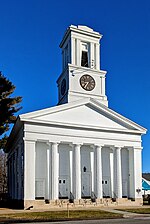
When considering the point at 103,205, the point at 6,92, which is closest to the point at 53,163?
the point at 103,205

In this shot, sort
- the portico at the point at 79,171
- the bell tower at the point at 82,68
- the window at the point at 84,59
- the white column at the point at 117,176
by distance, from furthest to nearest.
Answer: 1. the window at the point at 84,59
2. the bell tower at the point at 82,68
3. the white column at the point at 117,176
4. the portico at the point at 79,171

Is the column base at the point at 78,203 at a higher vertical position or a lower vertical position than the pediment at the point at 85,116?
lower

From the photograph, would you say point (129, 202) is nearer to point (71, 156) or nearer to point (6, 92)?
point (71, 156)

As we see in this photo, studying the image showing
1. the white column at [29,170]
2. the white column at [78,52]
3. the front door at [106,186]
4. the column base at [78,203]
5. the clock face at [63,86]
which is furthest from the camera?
the clock face at [63,86]

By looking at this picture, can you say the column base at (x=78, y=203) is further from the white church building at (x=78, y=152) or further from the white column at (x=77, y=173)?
the white column at (x=77, y=173)

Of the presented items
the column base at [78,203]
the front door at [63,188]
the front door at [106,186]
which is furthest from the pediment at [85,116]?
the column base at [78,203]

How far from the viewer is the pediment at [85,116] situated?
32750 mm

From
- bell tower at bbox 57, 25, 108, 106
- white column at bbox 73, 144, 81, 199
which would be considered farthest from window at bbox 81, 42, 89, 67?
white column at bbox 73, 144, 81, 199

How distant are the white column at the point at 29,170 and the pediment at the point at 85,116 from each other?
102 inches

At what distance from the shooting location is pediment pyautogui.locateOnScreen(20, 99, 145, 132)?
3275cm

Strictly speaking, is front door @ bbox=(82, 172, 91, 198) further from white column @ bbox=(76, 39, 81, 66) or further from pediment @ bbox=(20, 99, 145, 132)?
white column @ bbox=(76, 39, 81, 66)

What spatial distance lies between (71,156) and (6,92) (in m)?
9.26

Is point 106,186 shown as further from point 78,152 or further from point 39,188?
point 39,188

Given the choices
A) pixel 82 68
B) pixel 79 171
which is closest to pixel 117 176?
pixel 79 171
